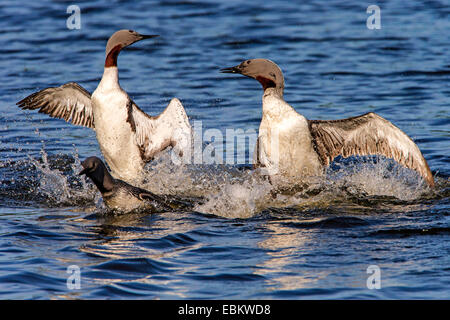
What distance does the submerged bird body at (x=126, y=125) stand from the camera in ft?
28.3

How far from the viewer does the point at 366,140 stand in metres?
8.44

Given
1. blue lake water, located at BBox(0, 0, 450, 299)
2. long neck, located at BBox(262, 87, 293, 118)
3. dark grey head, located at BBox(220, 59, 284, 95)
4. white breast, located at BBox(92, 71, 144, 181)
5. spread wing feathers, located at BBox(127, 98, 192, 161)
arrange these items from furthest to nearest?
1. spread wing feathers, located at BBox(127, 98, 192, 161)
2. white breast, located at BBox(92, 71, 144, 181)
3. dark grey head, located at BBox(220, 59, 284, 95)
4. long neck, located at BBox(262, 87, 293, 118)
5. blue lake water, located at BBox(0, 0, 450, 299)

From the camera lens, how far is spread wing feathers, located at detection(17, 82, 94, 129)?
371 inches

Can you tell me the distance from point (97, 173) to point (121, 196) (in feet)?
1.28

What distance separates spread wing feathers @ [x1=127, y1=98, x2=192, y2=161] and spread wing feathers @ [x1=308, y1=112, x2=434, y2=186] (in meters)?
1.53

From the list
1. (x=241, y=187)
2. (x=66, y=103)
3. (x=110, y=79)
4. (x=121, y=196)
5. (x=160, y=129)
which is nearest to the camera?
(x=121, y=196)

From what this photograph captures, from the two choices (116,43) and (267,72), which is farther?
(116,43)

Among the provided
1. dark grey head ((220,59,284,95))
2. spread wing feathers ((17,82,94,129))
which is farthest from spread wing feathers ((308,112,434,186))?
spread wing feathers ((17,82,94,129))

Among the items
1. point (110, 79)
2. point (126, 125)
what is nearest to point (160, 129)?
point (126, 125)

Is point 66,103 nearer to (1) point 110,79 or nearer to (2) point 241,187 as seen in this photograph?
(1) point 110,79

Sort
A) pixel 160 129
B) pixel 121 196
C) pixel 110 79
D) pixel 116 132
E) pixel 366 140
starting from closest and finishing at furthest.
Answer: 1. pixel 121 196
2. pixel 366 140
3. pixel 110 79
4. pixel 116 132
5. pixel 160 129

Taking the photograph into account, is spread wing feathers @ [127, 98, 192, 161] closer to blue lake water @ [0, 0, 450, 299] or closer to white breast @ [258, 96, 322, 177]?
blue lake water @ [0, 0, 450, 299]
